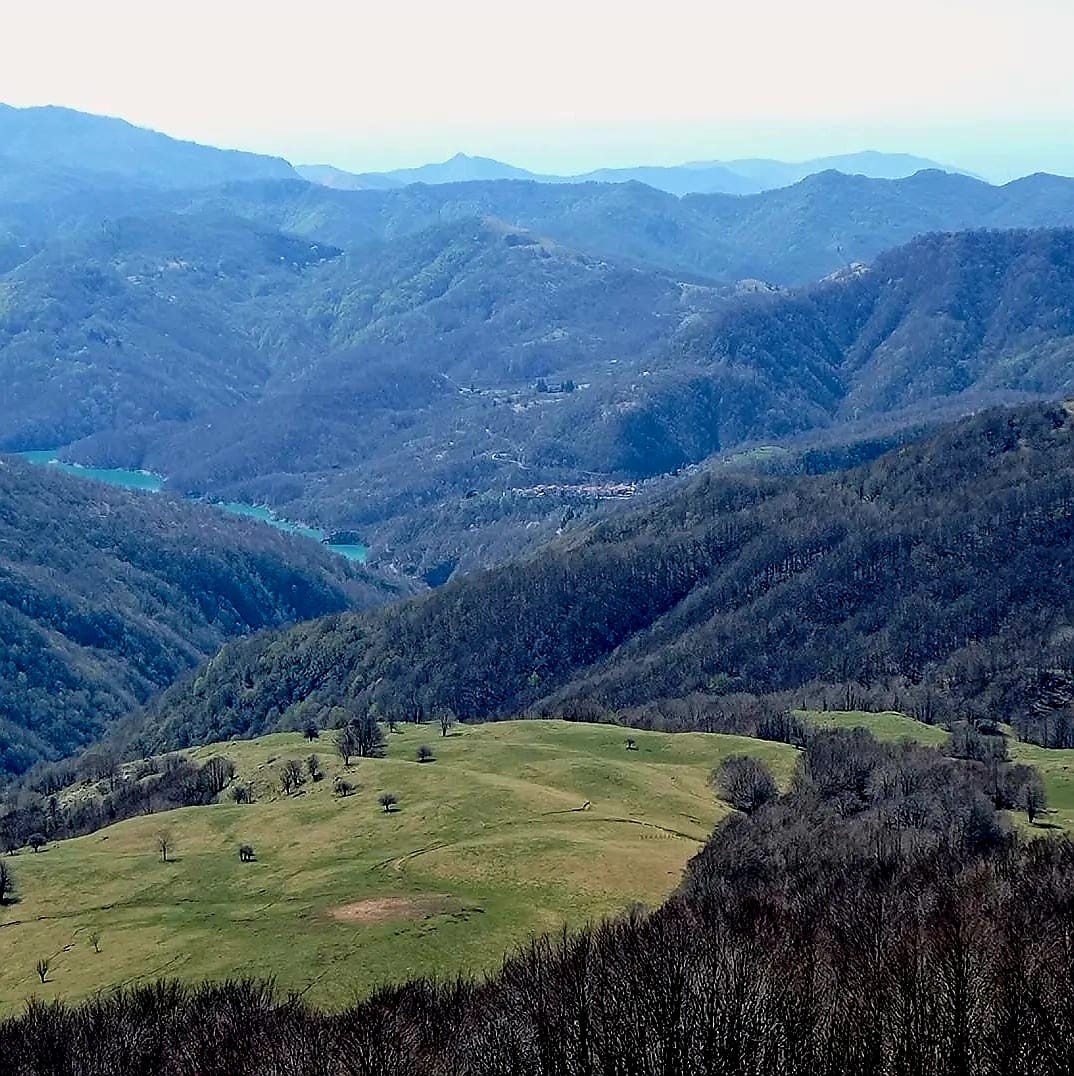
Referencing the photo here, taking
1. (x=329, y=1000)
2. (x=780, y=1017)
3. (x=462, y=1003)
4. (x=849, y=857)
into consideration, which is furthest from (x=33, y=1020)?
(x=849, y=857)

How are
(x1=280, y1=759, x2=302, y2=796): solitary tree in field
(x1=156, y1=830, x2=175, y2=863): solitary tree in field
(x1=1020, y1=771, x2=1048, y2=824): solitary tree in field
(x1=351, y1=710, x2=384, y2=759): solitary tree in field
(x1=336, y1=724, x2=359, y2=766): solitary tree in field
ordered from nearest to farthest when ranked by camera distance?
(x1=156, y1=830, x2=175, y2=863): solitary tree in field, (x1=1020, y1=771, x2=1048, y2=824): solitary tree in field, (x1=280, y1=759, x2=302, y2=796): solitary tree in field, (x1=336, y1=724, x2=359, y2=766): solitary tree in field, (x1=351, y1=710, x2=384, y2=759): solitary tree in field

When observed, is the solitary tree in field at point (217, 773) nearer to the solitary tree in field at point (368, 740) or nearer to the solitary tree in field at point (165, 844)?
the solitary tree in field at point (368, 740)

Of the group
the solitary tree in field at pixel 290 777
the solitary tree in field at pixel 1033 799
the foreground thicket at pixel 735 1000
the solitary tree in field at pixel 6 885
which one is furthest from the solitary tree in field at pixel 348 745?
the solitary tree in field at pixel 1033 799

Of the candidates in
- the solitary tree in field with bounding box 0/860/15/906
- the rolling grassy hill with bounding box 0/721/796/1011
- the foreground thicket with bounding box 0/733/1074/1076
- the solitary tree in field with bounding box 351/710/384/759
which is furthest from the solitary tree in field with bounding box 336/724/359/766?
the foreground thicket with bounding box 0/733/1074/1076

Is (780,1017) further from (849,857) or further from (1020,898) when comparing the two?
(849,857)

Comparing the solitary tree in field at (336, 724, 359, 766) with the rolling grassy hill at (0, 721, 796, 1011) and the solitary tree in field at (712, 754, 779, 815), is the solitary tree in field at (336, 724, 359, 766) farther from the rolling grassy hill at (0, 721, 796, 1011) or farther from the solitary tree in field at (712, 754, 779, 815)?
the solitary tree in field at (712, 754, 779, 815)

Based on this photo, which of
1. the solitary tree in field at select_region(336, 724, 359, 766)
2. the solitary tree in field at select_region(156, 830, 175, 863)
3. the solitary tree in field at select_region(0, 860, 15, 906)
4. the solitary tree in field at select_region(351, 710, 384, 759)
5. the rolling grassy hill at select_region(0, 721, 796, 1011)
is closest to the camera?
the rolling grassy hill at select_region(0, 721, 796, 1011)
